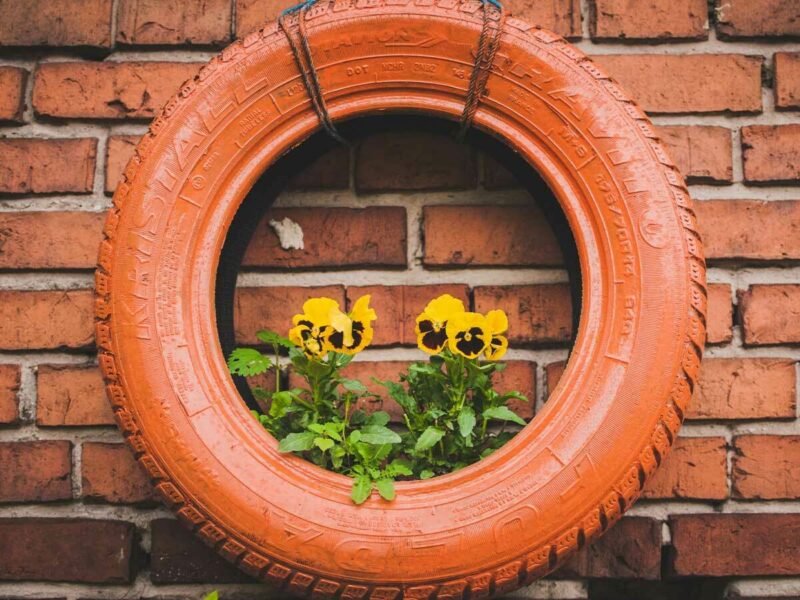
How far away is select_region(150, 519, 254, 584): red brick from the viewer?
877mm

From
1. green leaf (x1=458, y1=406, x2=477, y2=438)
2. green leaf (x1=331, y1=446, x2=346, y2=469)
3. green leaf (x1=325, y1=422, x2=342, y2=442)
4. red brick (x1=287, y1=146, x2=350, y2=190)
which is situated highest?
red brick (x1=287, y1=146, x2=350, y2=190)

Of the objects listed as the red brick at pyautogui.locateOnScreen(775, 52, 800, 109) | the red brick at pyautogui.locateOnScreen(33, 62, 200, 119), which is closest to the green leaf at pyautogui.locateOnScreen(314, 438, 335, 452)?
the red brick at pyautogui.locateOnScreen(33, 62, 200, 119)

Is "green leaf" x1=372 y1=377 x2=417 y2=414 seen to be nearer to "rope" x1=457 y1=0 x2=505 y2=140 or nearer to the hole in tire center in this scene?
the hole in tire center

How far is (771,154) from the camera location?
90 centimetres

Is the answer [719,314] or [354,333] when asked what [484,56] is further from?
[719,314]

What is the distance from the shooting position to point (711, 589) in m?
0.90

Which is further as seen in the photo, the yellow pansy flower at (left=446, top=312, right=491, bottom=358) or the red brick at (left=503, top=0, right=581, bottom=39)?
the red brick at (left=503, top=0, right=581, bottom=39)

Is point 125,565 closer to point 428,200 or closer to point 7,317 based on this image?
point 7,317

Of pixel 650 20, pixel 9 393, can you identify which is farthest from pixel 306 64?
pixel 9 393

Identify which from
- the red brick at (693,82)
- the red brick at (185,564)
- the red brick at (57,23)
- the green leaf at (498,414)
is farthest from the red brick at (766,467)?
the red brick at (57,23)

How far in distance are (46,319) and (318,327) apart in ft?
1.41

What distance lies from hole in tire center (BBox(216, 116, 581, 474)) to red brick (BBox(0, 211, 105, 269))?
0.21 m

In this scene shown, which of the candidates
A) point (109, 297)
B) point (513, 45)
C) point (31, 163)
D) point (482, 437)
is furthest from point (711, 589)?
point (31, 163)

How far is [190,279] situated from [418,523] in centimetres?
38
